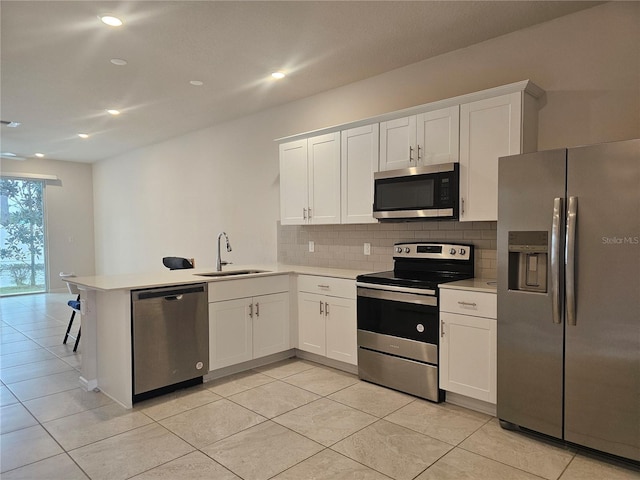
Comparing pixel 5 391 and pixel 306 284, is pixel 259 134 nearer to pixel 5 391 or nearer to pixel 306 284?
pixel 306 284

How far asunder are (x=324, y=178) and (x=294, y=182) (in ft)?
1.41

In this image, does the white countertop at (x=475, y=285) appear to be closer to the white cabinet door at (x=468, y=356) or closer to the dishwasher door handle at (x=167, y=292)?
the white cabinet door at (x=468, y=356)

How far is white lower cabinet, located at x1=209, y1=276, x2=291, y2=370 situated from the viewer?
3.50m

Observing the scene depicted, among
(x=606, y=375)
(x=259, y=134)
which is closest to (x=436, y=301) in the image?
(x=606, y=375)

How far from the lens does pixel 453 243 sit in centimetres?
338

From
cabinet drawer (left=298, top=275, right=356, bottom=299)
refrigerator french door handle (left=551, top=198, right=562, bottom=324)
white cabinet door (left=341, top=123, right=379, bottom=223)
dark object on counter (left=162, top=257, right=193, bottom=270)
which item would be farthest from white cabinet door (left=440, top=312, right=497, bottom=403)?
dark object on counter (left=162, top=257, right=193, bottom=270)

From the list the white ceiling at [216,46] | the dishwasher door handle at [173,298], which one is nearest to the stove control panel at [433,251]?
the white ceiling at [216,46]

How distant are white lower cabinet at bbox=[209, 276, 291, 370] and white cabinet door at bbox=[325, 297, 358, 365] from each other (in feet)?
1.61

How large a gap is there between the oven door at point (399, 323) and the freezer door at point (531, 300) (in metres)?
0.53

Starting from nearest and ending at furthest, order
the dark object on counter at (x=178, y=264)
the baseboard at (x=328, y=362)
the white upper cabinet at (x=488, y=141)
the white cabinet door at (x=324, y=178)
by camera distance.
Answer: the white upper cabinet at (x=488, y=141)
the baseboard at (x=328, y=362)
the white cabinet door at (x=324, y=178)
the dark object on counter at (x=178, y=264)

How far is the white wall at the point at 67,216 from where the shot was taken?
8.62 m

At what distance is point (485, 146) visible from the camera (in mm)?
2955

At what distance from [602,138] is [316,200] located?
2385 mm

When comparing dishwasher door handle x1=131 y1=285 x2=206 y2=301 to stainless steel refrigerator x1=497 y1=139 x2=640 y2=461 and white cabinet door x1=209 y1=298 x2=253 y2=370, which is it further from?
stainless steel refrigerator x1=497 y1=139 x2=640 y2=461
